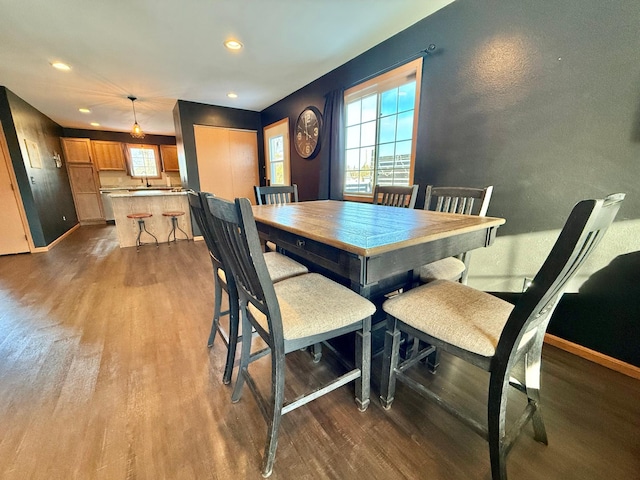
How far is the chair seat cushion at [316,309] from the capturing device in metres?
0.98

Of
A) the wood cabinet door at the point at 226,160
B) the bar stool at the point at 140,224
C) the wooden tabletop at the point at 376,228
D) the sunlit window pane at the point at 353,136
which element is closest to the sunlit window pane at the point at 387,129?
the sunlit window pane at the point at 353,136

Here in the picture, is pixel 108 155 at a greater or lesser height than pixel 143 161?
greater

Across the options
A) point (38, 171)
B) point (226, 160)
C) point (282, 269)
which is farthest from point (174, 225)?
point (282, 269)

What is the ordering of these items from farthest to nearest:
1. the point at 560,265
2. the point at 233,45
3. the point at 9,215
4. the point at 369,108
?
1. the point at 9,215
2. the point at 369,108
3. the point at 233,45
4. the point at 560,265

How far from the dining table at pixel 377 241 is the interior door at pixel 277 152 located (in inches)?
126

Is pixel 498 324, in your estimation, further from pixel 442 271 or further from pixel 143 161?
pixel 143 161

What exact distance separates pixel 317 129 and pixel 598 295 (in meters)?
3.18

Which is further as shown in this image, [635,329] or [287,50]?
[287,50]

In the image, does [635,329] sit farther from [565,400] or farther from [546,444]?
[546,444]

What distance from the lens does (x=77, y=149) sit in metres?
6.30

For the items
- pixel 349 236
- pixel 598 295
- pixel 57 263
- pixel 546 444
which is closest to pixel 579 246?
pixel 349 236

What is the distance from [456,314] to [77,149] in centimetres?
873

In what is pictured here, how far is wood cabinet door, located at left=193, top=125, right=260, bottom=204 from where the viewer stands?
4547mm

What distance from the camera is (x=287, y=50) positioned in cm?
267
